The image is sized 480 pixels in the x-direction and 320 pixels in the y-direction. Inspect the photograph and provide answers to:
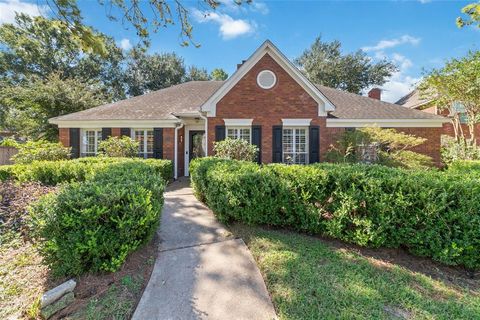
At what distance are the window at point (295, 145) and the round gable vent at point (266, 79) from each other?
2247 mm

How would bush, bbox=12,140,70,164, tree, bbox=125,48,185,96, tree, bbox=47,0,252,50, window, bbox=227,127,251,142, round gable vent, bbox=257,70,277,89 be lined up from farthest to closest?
tree, bbox=125,48,185,96, window, bbox=227,127,251,142, round gable vent, bbox=257,70,277,89, bush, bbox=12,140,70,164, tree, bbox=47,0,252,50

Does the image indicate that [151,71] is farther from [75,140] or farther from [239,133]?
[239,133]

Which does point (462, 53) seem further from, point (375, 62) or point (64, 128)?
point (64, 128)

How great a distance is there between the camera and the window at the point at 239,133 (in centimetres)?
1123

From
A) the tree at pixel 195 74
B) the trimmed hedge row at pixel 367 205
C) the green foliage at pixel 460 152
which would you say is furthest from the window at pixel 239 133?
the tree at pixel 195 74

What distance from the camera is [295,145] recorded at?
37.3 feet

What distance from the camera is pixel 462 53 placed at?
1297cm

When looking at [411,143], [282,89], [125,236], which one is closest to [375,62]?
[411,143]

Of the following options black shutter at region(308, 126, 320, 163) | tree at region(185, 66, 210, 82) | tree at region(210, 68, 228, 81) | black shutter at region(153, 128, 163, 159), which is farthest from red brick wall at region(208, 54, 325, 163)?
tree at region(210, 68, 228, 81)

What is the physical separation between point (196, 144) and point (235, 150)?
4064 mm

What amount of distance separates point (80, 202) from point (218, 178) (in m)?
2.52

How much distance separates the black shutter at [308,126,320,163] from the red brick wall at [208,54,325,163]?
0.33 m

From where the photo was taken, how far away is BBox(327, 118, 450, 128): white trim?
1189 cm

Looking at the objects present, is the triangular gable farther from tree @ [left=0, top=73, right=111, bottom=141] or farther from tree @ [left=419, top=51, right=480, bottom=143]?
tree @ [left=0, top=73, right=111, bottom=141]
